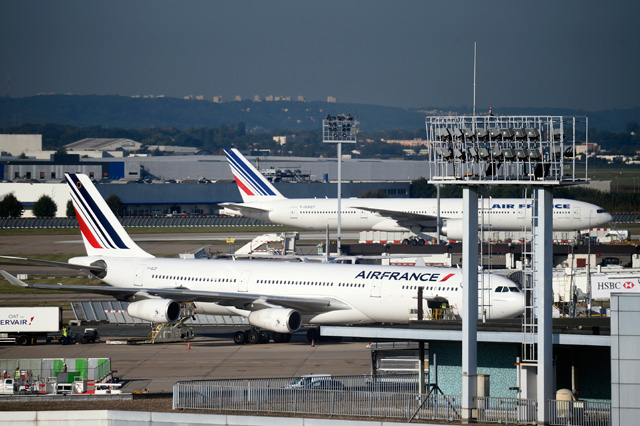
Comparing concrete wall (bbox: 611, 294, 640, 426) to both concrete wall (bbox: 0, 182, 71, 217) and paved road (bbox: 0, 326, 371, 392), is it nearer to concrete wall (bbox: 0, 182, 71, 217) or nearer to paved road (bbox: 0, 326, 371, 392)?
paved road (bbox: 0, 326, 371, 392)

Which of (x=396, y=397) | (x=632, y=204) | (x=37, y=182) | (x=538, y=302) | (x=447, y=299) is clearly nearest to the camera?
(x=538, y=302)

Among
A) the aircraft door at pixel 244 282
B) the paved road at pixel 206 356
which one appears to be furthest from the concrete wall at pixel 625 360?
the aircraft door at pixel 244 282

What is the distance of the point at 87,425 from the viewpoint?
1272 inches

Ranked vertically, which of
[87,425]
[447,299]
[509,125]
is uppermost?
[509,125]

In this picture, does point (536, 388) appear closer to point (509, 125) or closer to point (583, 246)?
point (509, 125)

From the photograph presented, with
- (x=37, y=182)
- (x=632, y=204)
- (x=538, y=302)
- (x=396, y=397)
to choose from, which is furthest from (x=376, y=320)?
(x=37, y=182)

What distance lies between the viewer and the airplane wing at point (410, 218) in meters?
107

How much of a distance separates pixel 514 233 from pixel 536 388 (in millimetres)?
75093

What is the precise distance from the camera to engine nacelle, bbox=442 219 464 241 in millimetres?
101694

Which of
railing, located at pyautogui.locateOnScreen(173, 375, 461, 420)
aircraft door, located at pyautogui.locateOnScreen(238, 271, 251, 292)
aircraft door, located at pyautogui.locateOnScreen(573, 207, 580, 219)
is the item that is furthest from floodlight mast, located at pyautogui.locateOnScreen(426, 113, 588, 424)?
aircraft door, located at pyautogui.locateOnScreen(573, 207, 580, 219)

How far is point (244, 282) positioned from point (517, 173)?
31.1 m

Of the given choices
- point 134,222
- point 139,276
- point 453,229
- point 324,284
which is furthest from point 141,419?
point 134,222

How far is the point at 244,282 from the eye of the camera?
5816 cm

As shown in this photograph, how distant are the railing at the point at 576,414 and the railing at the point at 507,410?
590 millimetres
